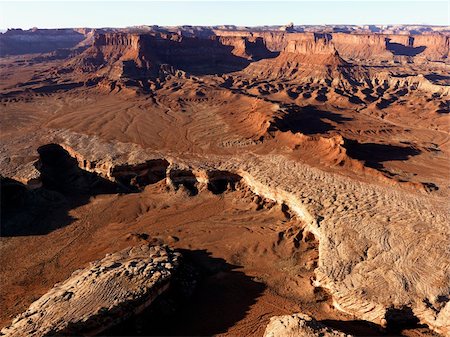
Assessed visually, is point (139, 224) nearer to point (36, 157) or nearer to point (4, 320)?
point (4, 320)

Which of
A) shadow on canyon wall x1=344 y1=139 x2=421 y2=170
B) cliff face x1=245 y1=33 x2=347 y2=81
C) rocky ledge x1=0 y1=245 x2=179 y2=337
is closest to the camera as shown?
rocky ledge x1=0 y1=245 x2=179 y2=337

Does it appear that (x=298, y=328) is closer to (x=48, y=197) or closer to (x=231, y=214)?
(x=231, y=214)

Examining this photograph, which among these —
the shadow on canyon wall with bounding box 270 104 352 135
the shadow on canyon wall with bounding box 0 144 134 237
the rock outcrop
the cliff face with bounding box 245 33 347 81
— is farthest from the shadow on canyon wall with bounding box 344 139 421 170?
the cliff face with bounding box 245 33 347 81

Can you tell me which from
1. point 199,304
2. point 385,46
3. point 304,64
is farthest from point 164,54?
point 199,304

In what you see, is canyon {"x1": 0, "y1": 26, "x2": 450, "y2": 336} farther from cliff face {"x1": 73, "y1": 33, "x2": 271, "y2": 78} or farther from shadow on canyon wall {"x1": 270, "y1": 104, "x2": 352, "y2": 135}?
cliff face {"x1": 73, "y1": 33, "x2": 271, "y2": 78}

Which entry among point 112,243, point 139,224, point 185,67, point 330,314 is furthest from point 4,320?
point 185,67

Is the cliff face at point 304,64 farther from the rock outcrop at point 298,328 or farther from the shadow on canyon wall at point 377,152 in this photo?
A: the rock outcrop at point 298,328
